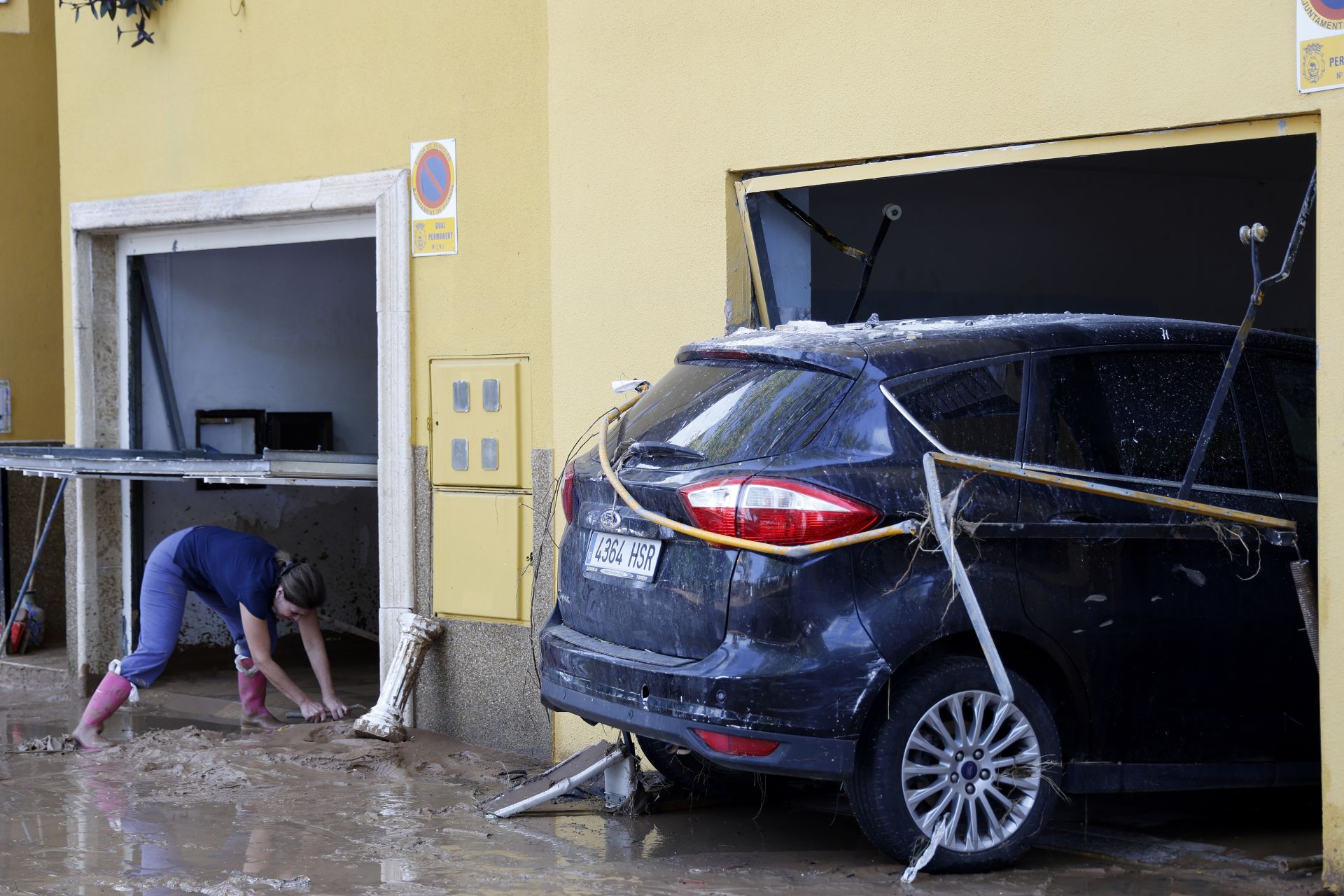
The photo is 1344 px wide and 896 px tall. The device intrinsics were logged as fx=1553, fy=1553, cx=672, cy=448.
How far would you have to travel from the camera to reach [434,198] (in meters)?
8.18

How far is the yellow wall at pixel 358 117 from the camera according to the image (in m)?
7.88

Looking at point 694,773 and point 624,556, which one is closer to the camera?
point 624,556

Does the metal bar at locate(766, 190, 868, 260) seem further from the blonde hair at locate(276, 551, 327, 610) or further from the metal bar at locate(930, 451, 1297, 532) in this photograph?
A: the blonde hair at locate(276, 551, 327, 610)

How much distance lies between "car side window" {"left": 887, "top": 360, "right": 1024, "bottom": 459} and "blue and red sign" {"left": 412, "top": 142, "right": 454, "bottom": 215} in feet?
12.6

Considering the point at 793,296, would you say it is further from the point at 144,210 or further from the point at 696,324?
the point at 144,210

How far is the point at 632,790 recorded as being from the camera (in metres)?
6.15

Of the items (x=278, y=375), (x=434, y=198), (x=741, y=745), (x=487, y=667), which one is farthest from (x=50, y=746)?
(x=741, y=745)

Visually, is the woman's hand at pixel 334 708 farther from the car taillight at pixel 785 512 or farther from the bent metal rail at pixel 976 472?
the car taillight at pixel 785 512

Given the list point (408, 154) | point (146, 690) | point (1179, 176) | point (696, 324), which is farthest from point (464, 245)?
point (1179, 176)

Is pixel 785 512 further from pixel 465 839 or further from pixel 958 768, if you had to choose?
pixel 465 839

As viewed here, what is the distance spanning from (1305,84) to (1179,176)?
6175 millimetres

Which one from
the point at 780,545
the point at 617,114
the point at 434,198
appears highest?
the point at 617,114

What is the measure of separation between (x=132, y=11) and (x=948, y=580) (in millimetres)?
6850

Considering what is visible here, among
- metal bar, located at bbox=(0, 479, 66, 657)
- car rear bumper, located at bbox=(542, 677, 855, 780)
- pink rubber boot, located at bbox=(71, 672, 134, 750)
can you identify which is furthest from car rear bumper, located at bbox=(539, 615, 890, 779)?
metal bar, located at bbox=(0, 479, 66, 657)
